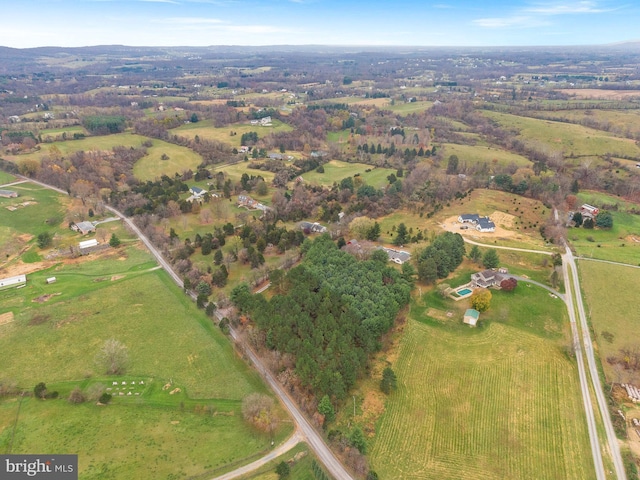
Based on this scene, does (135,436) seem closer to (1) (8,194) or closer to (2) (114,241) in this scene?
(2) (114,241)

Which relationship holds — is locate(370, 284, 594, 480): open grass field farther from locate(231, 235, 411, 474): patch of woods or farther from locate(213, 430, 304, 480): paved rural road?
locate(213, 430, 304, 480): paved rural road

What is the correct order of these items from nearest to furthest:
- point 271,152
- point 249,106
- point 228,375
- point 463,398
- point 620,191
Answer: point 463,398 → point 228,375 → point 620,191 → point 271,152 → point 249,106

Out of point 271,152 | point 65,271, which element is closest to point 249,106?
point 271,152

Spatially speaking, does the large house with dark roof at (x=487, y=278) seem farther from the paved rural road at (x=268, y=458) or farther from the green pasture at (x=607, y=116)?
the green pasture at (x=607, y=116)

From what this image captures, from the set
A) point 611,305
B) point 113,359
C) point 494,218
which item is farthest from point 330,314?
point 494,218

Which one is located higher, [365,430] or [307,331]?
[307,331]

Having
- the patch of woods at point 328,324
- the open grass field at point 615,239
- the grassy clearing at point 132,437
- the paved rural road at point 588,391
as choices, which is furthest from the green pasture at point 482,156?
the grassy clearing at point 132,437

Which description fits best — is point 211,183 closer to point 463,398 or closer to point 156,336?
point 156,336
